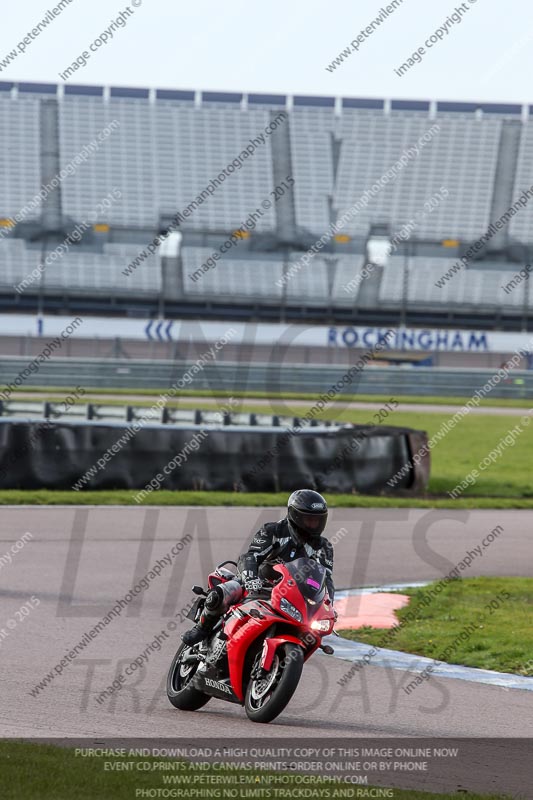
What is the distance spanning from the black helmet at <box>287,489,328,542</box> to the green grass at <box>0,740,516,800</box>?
159 centimetres

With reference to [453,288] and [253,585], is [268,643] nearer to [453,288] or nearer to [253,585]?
[253,585]

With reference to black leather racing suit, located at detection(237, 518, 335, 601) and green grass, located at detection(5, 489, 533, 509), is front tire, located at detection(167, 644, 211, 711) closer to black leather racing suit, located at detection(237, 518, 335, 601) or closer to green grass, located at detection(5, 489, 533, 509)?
black leather racing suit, located at detection(237, 518, 335, 601)

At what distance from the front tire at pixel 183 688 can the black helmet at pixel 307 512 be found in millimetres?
1018

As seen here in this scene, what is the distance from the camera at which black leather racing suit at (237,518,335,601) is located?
270 inches

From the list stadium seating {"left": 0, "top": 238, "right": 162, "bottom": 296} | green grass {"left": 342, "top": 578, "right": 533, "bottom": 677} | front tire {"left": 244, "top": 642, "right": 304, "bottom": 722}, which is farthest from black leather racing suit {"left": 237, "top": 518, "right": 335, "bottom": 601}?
stadium seating {"left": 0, "top": 238, "right": 162, "bottom": 296}

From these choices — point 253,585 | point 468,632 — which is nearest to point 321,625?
point 253,585

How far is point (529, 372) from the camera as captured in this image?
43.5 metres

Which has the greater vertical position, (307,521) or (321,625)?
(307,521)

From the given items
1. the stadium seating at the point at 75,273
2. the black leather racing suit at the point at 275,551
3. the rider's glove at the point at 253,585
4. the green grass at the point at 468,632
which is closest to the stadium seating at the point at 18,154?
the stadium seating at the point at 75,273

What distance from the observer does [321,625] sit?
258 inches

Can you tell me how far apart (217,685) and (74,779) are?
1788mm

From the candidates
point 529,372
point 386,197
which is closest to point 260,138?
point 386,197

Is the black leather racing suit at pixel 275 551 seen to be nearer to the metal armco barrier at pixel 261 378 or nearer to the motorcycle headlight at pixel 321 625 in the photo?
the motorcycle headlight at pixel 321 625

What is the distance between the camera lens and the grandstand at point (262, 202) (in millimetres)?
57156
